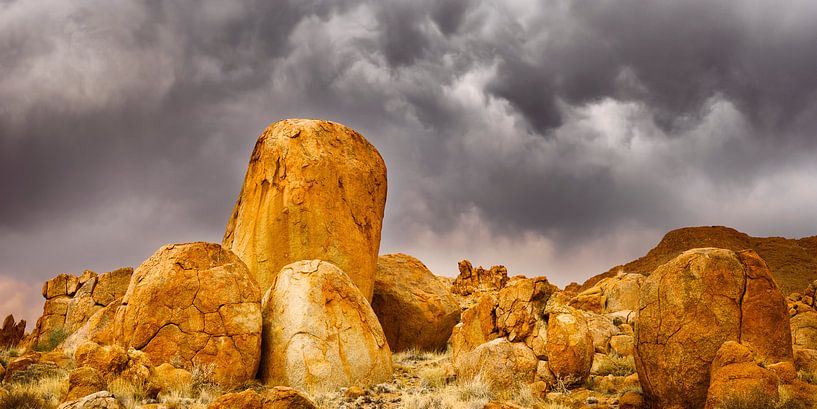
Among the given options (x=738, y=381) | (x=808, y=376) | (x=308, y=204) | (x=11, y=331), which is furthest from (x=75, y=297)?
(x=808, y=376)

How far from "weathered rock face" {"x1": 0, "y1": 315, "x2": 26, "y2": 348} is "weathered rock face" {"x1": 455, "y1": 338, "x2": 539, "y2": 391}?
2129cm

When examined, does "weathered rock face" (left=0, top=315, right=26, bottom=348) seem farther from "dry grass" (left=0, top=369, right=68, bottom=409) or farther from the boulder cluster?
"dry grass" (left=0, top=369, right=68, bottom=409)

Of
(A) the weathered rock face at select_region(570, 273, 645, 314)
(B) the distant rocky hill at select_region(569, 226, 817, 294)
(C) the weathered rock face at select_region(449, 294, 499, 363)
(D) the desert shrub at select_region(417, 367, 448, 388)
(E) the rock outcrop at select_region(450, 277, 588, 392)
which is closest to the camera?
(E) the rock outcrop at select_region(450, 277, 588, 392)

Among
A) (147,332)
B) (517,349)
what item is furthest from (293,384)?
(517,349)

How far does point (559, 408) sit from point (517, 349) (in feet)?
8.57

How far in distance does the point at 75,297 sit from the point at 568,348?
22224 millimetres

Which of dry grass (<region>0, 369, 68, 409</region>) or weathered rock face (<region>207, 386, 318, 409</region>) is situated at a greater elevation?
dry grass (<region>0, 369, 68, 409</region>)

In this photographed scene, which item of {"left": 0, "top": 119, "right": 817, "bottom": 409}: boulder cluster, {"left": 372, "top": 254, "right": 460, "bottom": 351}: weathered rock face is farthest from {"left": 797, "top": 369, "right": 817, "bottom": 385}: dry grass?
{"left": 372, "top": 254, "right": 460, "bottom": 351}: weathered rock face

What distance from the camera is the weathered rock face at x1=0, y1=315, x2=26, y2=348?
24.8 meters

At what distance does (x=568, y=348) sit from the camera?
44.5 feet

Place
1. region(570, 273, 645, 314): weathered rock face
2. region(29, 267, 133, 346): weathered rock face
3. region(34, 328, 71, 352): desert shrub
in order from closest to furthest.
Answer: region(34, 328, 71, 352): desert shrub < region(570, 273, 645, 314): weathered rock face < region(29, 267, 133, 346): weathered rock face

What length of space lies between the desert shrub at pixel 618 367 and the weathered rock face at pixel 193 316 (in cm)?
866

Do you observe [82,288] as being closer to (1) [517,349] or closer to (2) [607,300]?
(1) [517,349]

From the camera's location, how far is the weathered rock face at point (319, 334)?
12.5 m
